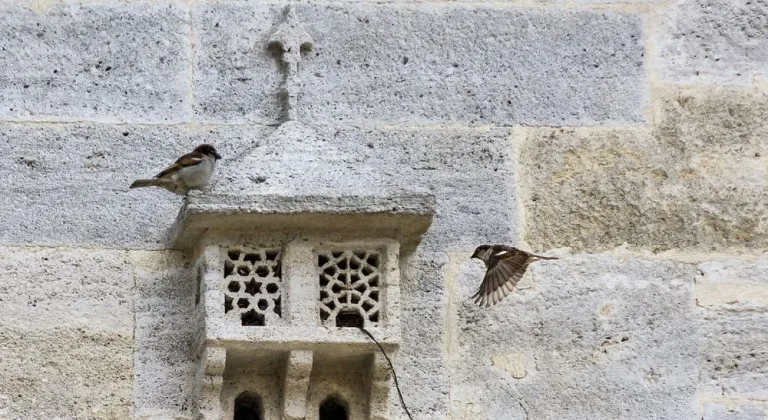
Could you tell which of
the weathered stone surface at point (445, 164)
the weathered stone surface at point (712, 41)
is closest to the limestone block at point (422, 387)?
the weathered stone surface at point (445, 164)

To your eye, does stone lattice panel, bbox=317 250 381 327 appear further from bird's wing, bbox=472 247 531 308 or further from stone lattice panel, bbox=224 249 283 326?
bird's wing, bbox=472 247 531 308

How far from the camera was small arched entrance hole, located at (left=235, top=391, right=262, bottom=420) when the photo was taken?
5094 millimetres

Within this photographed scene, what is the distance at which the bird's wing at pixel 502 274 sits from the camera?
200 inches

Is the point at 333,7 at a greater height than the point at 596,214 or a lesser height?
greater

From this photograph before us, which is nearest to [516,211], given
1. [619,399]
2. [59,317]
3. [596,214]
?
[596,214]

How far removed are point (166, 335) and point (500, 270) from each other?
0.84 metres

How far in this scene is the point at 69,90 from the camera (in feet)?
17.5

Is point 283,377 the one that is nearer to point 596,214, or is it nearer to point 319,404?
point 319,404

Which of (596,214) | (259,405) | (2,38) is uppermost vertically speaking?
(2,38)

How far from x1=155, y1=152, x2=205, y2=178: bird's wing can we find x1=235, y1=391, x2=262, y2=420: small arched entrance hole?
57cm

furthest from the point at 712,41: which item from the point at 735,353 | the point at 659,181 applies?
the point at 735,353

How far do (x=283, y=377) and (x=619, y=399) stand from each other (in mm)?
844

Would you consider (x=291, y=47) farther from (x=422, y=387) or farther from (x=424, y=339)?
(x=422, y=387)

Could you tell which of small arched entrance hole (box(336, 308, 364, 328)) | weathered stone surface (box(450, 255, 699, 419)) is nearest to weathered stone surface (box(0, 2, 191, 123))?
small arched entrance hole (box(336, 308, 364, 328))
